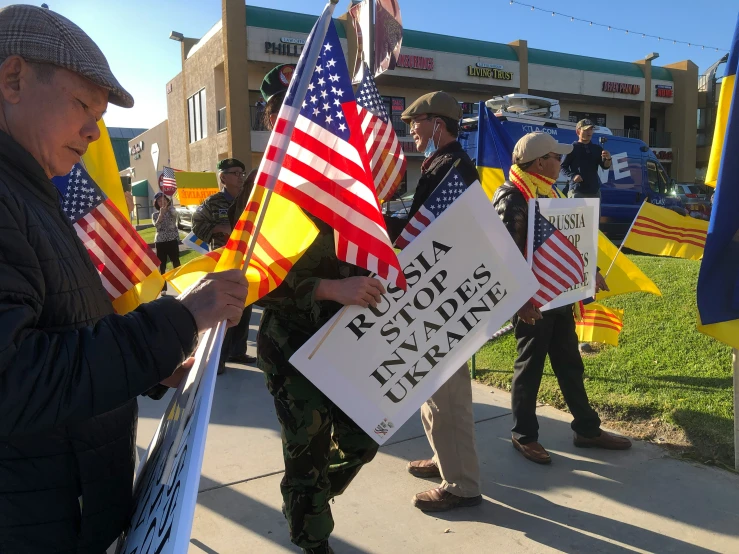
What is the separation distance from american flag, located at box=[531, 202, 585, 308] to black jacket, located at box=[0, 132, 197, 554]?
2648 mm

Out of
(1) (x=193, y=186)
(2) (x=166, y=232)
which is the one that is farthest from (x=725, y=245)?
(1) (x=193, y=186)

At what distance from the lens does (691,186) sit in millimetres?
25859

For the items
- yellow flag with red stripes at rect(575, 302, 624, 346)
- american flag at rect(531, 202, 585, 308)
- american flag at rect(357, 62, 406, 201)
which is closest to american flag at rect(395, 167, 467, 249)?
american flag at rect(531, 202, 585, 308)

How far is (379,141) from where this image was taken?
4.52 m

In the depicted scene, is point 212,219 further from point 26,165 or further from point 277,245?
point 26,165

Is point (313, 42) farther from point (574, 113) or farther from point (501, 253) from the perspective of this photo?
point (574, 113)

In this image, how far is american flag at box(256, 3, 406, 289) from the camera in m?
1.89

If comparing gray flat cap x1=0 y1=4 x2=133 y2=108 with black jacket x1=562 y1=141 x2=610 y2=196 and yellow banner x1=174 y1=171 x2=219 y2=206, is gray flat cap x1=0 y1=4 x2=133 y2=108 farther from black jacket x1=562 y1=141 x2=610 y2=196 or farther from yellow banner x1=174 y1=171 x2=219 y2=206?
yellow banner x1=174 y1=171 x2=219 y2=206

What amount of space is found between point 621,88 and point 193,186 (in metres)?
28.2

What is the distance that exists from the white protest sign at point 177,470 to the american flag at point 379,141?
3.13 m

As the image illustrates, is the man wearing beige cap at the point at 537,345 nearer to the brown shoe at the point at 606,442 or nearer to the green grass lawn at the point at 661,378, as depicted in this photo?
the brown shoe at the point at 606,442

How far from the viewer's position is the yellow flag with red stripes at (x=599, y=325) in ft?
15.3

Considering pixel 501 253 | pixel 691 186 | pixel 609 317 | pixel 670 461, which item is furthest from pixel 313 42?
pixel 691 186

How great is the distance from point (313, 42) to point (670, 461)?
3.29 metres
